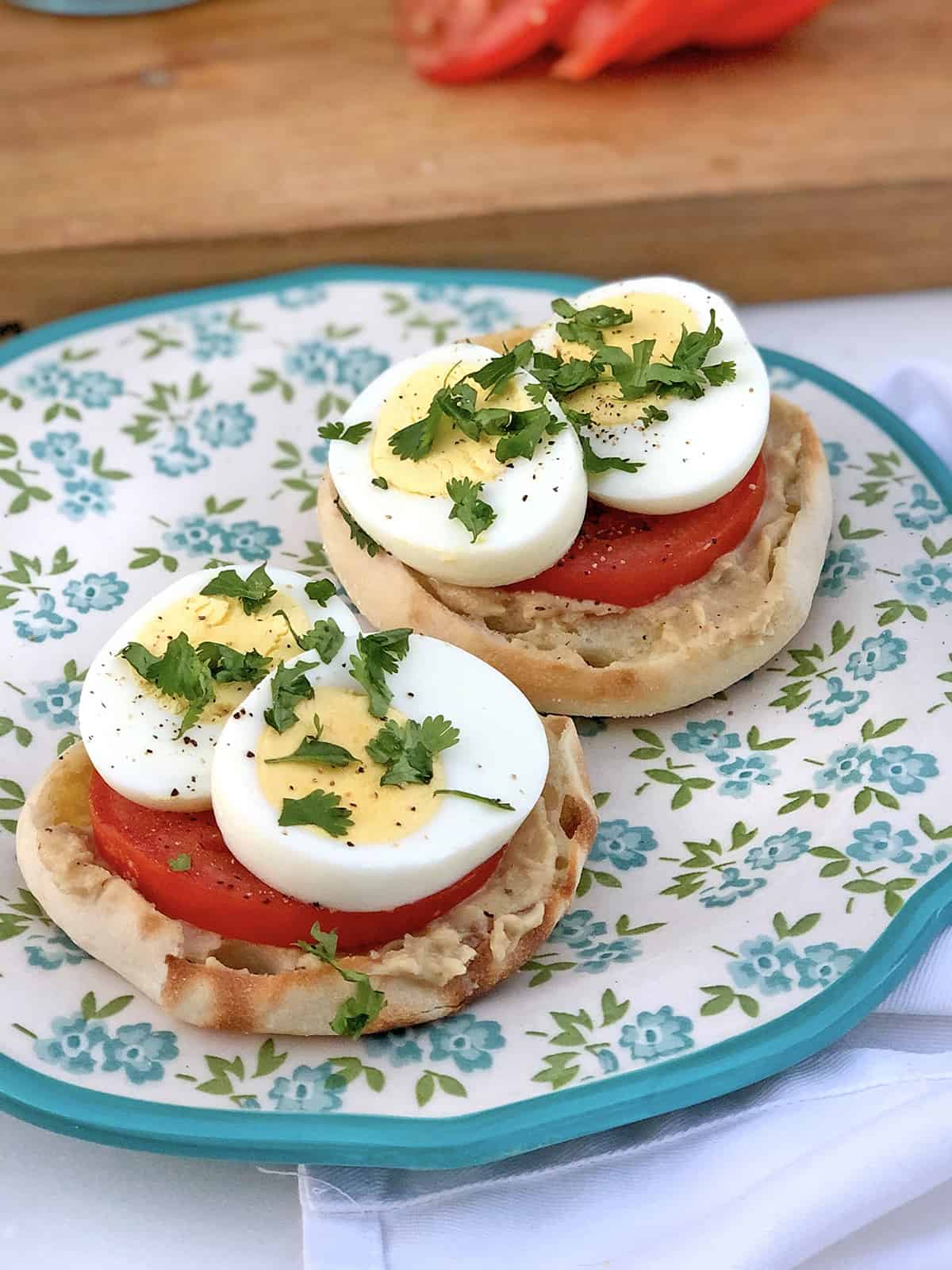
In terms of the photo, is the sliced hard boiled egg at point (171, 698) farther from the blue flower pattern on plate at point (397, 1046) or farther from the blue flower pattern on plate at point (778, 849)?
the blue flower pattern on plate at point (778, 849)

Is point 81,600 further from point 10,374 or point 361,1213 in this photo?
point 361,1213

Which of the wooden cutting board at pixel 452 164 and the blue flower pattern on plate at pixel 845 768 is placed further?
the wooden cutting board at pixel 452 164

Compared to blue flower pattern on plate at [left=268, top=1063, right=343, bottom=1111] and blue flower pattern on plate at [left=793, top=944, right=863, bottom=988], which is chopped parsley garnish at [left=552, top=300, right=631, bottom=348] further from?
blue flower pattern on plate at [left=268, top=1063, right=343, bottom=1111]

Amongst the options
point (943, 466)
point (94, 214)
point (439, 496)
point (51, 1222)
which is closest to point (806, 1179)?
point (51, 1222)

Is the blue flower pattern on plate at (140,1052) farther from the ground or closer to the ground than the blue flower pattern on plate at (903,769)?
farther from the ground

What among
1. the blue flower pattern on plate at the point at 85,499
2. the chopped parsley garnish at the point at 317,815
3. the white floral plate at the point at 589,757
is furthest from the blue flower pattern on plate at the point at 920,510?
the blue flower pattern on plate at the point at 85,499

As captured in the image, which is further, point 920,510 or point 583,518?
Answer: point 920,510

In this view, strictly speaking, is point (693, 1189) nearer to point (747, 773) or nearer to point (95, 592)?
point (747, 773)

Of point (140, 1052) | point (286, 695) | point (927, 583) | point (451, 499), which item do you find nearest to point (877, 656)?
point (927, 583)
